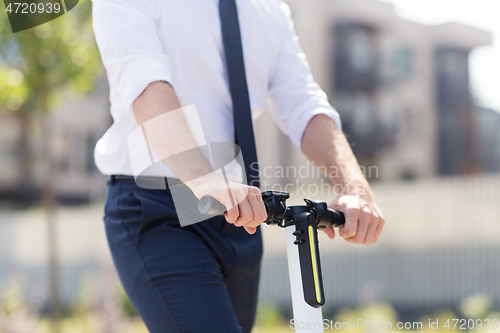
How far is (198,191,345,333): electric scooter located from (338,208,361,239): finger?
13 cm

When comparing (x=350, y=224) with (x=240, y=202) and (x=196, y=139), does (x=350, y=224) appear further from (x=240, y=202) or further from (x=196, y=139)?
(x=196, y=139)

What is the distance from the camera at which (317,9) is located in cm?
1930

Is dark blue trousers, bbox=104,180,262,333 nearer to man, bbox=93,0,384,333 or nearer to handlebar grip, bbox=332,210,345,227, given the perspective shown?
→ man, bbox=93,0,384,333

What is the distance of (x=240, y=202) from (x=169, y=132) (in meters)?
0.31

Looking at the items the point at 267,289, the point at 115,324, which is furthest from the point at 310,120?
the point at 267,289

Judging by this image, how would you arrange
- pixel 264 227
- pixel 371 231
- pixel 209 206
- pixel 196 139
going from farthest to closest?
pixel 264 227 → pixel 196 139 → pixel 371 231 → pixel 209 206

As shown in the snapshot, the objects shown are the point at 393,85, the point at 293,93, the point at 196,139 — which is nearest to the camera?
the point at 196,139

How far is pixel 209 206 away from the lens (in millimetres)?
1063

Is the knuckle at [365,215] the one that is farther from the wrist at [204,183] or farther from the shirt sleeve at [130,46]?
the shirt sleeve at [130,46]

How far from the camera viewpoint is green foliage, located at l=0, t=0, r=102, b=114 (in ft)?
15.1

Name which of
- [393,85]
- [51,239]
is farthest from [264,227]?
[393,85]

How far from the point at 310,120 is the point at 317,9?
18.6 meters

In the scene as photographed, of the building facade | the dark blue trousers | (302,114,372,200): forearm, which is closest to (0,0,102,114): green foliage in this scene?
the dark blue trousers

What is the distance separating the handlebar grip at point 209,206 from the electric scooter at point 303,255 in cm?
13
